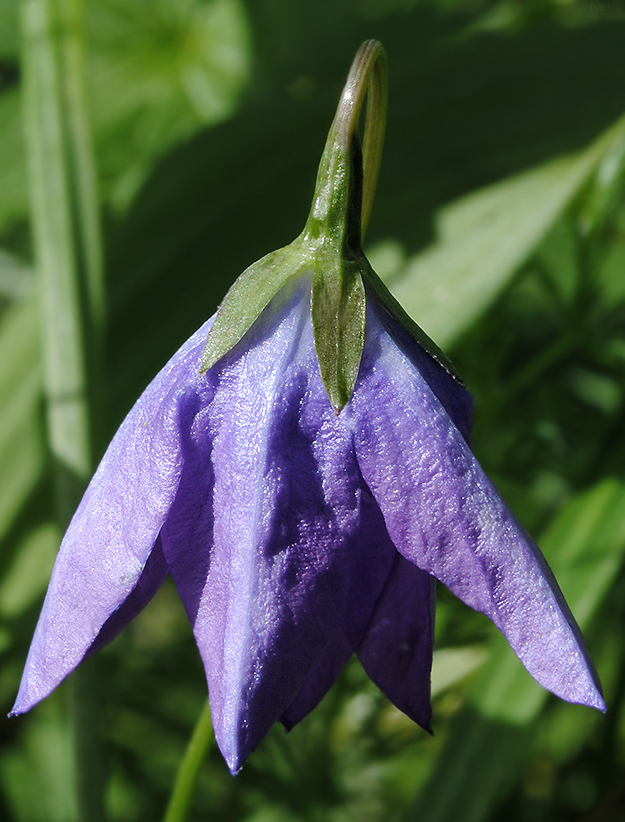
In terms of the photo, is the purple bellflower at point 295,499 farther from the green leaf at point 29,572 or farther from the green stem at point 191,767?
the green leaf at point 29,572

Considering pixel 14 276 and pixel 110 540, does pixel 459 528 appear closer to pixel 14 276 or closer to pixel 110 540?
pixel 110 540

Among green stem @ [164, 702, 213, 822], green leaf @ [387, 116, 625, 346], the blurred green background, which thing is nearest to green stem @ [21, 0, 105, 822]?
the blurred green background

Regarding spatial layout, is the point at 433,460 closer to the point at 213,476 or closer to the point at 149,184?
the point at 213,476

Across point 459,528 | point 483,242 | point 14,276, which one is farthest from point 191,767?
point 14,276

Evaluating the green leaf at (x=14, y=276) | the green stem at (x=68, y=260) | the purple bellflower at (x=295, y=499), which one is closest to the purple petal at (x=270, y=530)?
the purple bellflower at (x=295, y=499)

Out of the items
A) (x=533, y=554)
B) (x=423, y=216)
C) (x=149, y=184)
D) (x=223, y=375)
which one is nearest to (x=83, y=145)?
(x=149, y=184)
